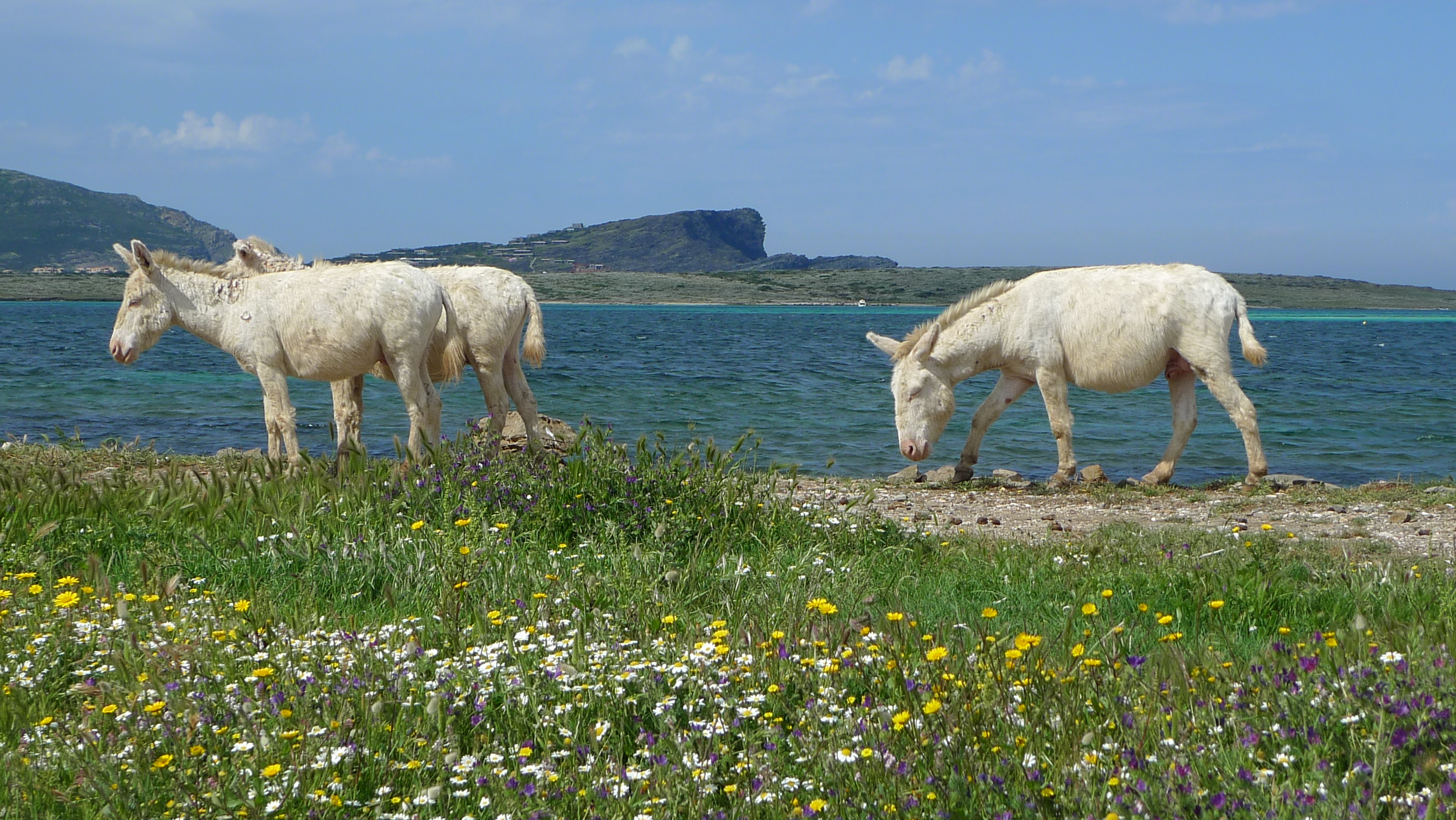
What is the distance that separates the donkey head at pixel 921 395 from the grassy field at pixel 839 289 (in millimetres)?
141131

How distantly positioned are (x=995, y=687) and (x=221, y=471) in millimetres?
8524

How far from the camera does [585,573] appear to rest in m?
5.24

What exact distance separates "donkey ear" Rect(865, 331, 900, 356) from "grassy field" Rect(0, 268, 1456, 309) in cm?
14054

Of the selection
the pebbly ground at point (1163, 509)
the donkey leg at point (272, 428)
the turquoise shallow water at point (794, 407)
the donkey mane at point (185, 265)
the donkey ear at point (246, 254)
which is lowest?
the turquoise shallow water at point (794, 407)

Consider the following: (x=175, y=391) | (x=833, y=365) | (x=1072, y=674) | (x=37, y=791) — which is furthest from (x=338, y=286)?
(x=833, y=365)

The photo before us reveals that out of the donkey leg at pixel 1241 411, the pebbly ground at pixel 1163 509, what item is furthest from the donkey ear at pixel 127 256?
the donkey leg at pixel 1241 411

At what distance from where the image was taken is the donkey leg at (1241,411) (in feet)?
38.6

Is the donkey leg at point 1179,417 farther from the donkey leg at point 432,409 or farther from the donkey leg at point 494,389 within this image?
the donkey leg at point 432,409

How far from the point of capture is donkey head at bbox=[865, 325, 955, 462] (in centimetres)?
1258

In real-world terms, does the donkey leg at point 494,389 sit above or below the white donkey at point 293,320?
below

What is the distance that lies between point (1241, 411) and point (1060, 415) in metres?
1.91

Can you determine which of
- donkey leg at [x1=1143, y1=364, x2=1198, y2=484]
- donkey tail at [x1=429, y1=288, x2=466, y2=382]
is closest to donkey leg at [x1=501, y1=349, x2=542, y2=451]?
donkey tail at [x1=429, y1=288, x2=466, y2=382]

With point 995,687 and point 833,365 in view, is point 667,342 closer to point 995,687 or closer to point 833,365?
point 833,365

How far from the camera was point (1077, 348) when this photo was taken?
12.2 m
